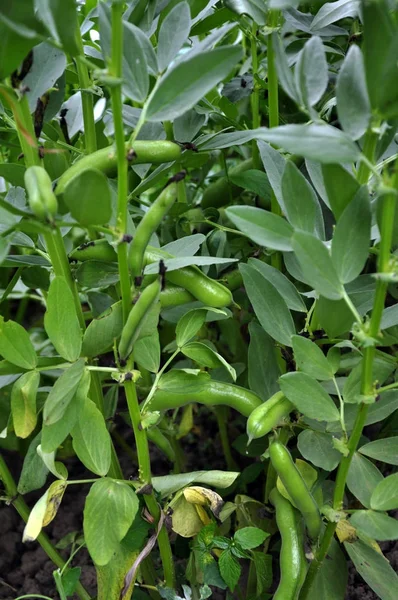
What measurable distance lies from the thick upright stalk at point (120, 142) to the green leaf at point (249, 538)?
0.92ft

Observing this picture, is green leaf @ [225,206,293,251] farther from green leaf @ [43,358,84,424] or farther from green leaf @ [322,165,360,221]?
green leaf @ [43,358,84,424]

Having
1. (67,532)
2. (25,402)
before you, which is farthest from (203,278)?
(67,532)

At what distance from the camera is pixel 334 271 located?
0.49 m

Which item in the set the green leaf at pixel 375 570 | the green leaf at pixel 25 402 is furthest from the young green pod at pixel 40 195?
the green leaf at pixel 375 570

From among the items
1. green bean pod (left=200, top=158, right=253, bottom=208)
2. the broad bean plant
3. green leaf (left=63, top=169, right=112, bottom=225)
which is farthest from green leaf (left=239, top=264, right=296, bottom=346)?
green bean pod (left=200, top=158, right=253, bottom=208)

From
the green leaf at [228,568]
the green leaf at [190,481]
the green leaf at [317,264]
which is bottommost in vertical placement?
the green leaf at [228,568]

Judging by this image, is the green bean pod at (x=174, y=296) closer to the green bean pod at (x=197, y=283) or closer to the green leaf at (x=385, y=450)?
the green bean pod at (x=197, y=283)

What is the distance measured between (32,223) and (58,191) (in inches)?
2.5

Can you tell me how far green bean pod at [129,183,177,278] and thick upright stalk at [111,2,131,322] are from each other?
0.03 m

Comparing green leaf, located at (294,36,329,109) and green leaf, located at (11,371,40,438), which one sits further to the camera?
green leaf, located at (11,371,40,438)

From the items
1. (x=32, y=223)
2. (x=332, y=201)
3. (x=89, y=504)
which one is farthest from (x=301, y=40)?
(x=89, y=504)

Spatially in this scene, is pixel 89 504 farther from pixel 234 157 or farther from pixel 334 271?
pixel 234 157

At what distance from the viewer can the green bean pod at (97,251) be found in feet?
2.06

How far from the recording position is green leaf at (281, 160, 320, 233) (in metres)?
0.52
